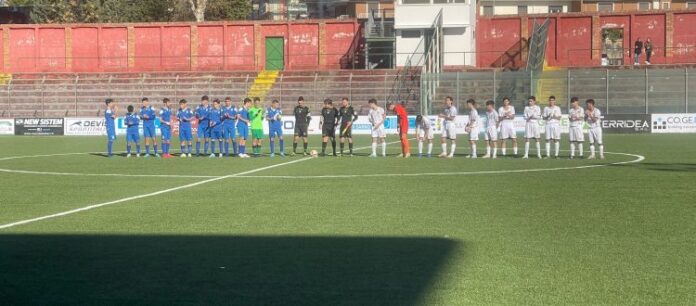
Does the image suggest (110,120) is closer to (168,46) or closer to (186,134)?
(186,134)

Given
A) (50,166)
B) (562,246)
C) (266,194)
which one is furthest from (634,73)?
(562,246)

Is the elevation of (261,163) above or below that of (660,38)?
below

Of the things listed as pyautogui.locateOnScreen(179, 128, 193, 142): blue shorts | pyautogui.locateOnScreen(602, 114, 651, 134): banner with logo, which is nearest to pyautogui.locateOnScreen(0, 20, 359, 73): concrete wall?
pyautogui.locateOnScreen(602, 114, 651, 134): banner with logo

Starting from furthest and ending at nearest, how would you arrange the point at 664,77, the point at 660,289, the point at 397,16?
the point at 397,16
the point at 664,77
the point at 660,289

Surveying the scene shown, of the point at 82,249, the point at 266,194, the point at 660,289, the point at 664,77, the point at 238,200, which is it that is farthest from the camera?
the point at 664,77

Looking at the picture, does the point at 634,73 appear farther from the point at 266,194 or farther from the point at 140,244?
the point at 140,244

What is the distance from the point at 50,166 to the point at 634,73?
124 feet

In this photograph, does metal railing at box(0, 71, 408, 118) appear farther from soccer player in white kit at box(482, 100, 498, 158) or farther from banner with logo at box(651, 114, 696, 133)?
soccer player in white kit at box(482, 100, 498, 158)

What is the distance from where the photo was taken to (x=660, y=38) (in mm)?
68312

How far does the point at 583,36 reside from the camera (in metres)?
68.8

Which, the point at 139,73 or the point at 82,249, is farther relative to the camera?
the point at 139,73

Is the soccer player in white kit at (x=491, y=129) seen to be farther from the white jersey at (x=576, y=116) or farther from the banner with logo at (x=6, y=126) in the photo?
the banner with logo at (x=6, y=126)

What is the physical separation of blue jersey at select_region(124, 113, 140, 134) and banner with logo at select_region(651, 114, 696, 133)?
92.8ft

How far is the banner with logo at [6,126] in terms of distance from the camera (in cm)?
5841
